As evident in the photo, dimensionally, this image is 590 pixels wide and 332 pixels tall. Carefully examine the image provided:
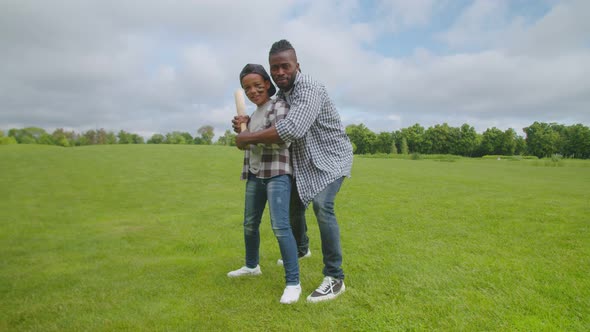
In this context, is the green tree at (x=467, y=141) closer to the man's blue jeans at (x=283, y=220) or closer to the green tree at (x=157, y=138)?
the green tree at (x=157, y=138)

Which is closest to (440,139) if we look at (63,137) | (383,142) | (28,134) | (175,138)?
(383,142)

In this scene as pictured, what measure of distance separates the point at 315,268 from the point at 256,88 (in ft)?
7.23

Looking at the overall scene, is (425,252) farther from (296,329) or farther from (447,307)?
(296,329)

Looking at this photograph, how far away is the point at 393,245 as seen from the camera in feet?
16.8

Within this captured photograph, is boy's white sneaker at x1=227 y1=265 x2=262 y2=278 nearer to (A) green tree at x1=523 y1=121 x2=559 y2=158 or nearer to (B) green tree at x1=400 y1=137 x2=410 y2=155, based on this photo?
(B) green tree at x1=400 y1=137 x2=410 y2=155

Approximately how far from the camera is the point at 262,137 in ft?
10.2

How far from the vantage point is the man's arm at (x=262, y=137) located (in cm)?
307

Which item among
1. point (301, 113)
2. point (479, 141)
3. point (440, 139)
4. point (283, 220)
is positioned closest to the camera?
point (301, 113)

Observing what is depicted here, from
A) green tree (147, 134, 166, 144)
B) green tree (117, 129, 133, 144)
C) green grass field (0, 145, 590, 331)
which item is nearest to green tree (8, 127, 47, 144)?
green tree (117, 129, 133, 144)

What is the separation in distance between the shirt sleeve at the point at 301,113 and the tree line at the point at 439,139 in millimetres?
68006

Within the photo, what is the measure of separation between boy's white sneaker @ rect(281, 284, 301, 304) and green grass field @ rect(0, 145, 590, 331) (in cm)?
7

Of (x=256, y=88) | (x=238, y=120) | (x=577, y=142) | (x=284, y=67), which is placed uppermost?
(x=577, y=142)

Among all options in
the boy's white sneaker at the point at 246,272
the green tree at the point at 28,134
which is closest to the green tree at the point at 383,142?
the boy's white sneaker at the point at 246,272

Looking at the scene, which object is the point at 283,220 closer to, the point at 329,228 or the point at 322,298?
the point at 329,228
